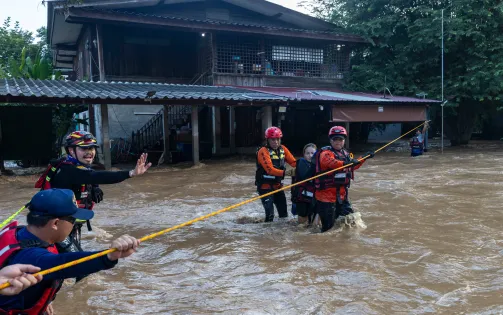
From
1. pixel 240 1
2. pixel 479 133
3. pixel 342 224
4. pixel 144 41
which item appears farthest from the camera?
pixel 479 133

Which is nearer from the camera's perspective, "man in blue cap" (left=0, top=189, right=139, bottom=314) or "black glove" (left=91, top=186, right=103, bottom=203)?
"man in blue cap" (left=0, top=189, right=139, bottom=314)

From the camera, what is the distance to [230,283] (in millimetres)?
4234

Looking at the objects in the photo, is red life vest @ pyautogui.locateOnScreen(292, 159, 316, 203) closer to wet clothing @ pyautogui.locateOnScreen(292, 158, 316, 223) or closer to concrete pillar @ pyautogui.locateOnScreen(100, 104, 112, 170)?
wet clothing @ pyautogui.locateOnScreen(292, 158, 316, 223)

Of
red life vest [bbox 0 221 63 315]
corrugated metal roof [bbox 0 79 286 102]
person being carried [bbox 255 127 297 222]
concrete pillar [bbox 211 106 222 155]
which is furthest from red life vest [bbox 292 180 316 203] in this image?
concrete pillar [bbox 211 106 222 155]

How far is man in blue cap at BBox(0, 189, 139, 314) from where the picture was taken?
194cm

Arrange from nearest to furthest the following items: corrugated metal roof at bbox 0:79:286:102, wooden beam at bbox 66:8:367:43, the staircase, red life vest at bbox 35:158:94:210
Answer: red life vest at bbox 35:158:94:210, corrugated metal roof at bbox 0:79:286:102, wooden beam at bbox 66:8:367:43, the staircase

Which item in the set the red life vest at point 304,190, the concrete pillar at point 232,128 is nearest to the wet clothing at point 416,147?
the concrete pillar at point 232,128

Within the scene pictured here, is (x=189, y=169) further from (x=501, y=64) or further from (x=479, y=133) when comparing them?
(x=479, y=133)

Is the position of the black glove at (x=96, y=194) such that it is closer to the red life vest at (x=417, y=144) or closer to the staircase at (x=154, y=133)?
the staircase at (x=154, y=133)

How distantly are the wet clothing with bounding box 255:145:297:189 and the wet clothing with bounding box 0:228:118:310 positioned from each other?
402 centimetres

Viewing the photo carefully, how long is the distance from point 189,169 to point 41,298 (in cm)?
1108

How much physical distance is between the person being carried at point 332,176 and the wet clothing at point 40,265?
3580 millimetres

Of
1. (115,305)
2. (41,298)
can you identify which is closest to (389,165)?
(115,305)

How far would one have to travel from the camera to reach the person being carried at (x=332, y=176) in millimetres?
5164
